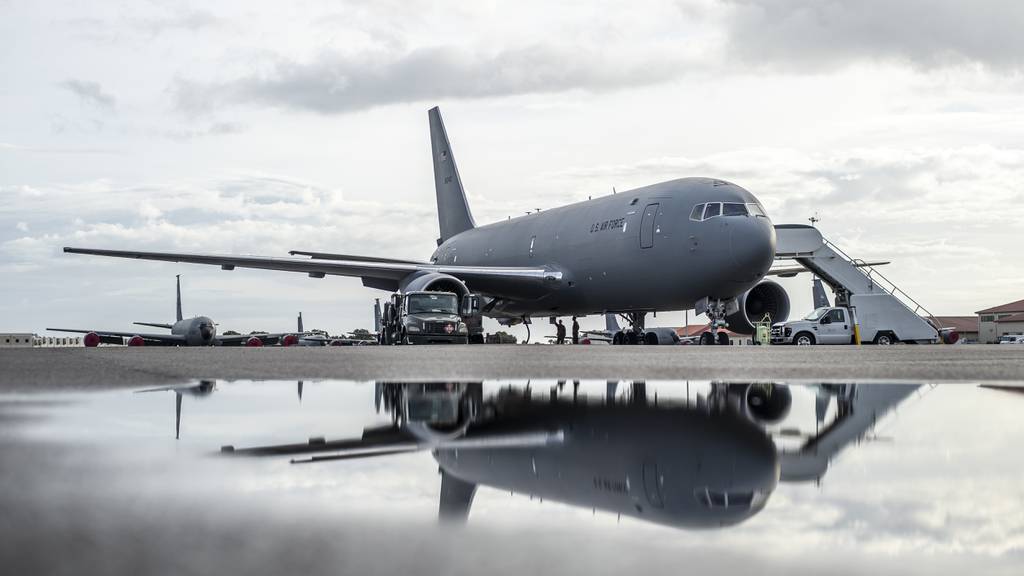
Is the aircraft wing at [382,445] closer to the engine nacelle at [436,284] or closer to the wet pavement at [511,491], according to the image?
the wet pavement at [511,491]

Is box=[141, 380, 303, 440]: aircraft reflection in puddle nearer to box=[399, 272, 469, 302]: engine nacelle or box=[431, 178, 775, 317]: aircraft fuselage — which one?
box=[431, 178, 775, 317]: aircraft fuselage

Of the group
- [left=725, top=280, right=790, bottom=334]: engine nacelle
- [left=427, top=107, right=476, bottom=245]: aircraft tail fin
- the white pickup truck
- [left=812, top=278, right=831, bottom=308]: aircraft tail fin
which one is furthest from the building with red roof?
[left=725, top=280, right=790, bottom=334]: engine nacelle

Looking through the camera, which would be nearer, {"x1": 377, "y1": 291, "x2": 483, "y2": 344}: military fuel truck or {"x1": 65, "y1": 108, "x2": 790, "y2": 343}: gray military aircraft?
{"x1": 65, "y1": 108, "x2": 790, "y2": 343}: gray military aircraft

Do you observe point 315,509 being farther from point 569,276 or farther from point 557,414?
point 569,276

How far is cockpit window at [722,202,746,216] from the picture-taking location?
19766 millimetres

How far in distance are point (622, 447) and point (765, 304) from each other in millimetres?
21332

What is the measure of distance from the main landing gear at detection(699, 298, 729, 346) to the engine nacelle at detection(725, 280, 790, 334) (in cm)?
41

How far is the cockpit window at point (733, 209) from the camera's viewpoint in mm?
19766

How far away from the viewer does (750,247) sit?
1930 cm

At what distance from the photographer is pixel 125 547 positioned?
139 cm

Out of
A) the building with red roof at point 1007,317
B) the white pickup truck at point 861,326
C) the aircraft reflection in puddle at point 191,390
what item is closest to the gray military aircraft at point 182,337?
the white pickup truck at point 861,326

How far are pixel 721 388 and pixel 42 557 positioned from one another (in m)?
4.44

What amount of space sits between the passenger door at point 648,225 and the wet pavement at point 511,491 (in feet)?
56.1

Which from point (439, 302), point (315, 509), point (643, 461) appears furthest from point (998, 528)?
point (439, 302)
